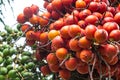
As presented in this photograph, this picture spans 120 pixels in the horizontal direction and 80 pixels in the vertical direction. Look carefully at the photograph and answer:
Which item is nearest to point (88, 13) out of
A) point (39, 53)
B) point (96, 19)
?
point (96, 19)

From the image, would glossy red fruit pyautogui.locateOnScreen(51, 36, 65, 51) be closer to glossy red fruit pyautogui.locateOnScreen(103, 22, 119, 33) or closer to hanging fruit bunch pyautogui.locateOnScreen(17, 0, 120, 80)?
hanging fruit bunch pyautogui.locateOnScreen(17, 0, 120, 80)

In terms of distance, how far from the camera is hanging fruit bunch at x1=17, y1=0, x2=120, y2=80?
1.62m

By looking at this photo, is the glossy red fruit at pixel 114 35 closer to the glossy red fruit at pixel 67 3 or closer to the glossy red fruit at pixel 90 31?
the glossy red fruit at pixel 90 31

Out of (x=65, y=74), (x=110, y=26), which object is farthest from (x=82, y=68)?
(x=110, y=26)

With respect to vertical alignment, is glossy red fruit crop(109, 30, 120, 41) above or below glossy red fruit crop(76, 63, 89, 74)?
above

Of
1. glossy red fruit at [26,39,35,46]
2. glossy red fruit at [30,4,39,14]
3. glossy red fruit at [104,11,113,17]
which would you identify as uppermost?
glossy red fruit at [30,4,39,14]

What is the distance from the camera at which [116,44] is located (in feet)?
5.39

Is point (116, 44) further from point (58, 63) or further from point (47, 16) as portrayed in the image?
point (47, 16)

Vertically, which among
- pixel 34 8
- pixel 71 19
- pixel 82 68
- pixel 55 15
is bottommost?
pixel 82 68

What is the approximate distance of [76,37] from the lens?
1653mm

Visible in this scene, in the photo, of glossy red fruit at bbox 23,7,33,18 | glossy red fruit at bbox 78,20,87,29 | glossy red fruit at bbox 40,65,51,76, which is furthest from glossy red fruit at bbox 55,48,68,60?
glossy red fruit at bbox 23,7,33,18

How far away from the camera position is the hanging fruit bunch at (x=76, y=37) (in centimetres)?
162

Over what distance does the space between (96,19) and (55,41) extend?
0.22 m

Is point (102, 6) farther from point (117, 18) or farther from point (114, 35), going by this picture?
point (114, 35)
